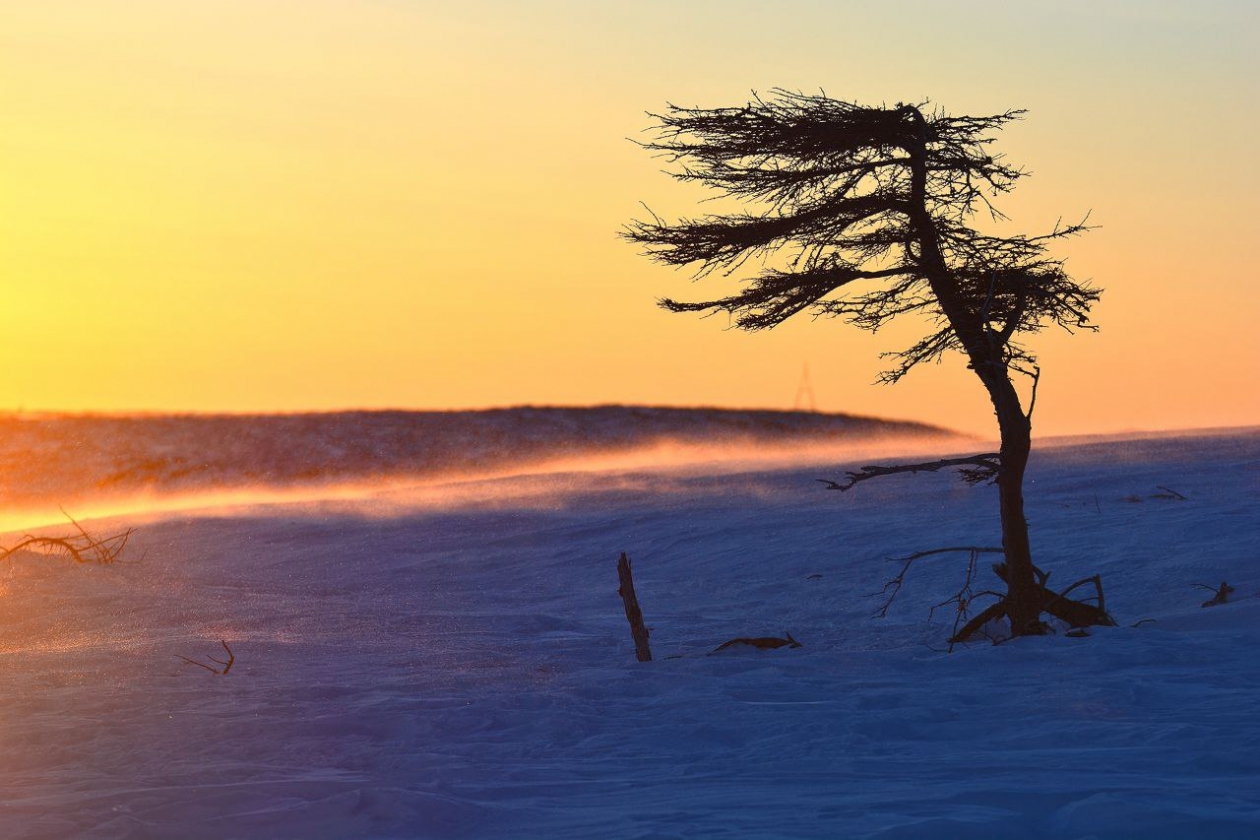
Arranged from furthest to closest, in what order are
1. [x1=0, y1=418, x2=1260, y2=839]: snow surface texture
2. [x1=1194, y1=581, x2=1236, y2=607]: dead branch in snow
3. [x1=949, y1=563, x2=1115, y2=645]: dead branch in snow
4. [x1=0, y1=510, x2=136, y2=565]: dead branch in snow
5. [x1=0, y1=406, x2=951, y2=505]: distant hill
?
1. [x1=0, y1=406, x2=951, y2=505]: distant hill
2. [x1=0, y1=510, x2=136, y2=565]: dead branch in snow
3. [x1=1194, y1=581, x2=1236, y2=607]: dead branch in snow
4. [x1=949, y1=563, x2=1115, y2=645]: dead branch in snow
5. [x1=0, y1=418, x2=1260, y2=839]: snow surface texture

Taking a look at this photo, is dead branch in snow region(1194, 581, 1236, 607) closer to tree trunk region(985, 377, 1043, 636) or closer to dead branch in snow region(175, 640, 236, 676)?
tree trunk region(985, 377, 1043, 636)

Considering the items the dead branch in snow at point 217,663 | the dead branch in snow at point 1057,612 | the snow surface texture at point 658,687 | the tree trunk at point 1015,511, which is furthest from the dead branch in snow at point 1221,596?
the dead branch in snow at point 217,663

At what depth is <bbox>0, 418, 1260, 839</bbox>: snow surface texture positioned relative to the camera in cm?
759

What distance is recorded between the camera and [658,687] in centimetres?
1194

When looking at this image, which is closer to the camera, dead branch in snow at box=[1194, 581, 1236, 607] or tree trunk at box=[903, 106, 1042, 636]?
tree trunk at box=[903, 106, 1042, 636]

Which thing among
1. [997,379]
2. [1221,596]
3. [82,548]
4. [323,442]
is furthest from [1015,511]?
[323,442]

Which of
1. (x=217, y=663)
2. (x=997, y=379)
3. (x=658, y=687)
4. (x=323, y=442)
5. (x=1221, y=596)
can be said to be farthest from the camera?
(x=323, y=442)

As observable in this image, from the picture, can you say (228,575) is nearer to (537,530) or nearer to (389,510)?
(537,530)

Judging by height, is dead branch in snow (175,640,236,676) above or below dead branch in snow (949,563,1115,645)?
below

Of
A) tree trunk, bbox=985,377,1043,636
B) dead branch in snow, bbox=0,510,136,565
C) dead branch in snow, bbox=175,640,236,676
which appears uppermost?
tree trunk, bbox=985,377,1043,636

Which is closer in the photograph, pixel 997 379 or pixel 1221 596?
pixel 997 379

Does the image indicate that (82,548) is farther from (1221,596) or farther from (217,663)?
(1221,596)

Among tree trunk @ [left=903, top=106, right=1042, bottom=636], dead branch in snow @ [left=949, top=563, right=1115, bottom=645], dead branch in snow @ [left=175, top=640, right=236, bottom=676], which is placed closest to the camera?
dead branch in snow @ [left=175, top=640, right=236, bottom=676]

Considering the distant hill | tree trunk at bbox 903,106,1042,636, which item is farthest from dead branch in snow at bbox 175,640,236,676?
the distant hill
